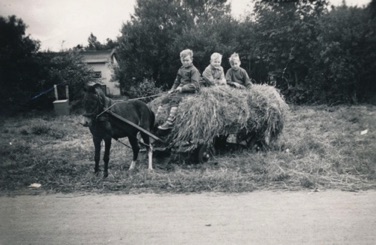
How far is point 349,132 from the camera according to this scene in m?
9.38

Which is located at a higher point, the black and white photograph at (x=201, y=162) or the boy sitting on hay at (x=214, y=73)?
the boy sitting on hay at (x=214, y=73)

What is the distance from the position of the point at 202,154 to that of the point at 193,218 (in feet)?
9.65

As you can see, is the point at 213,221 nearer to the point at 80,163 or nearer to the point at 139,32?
the point at 80,163

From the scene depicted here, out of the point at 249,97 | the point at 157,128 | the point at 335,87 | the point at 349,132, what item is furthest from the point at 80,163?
the point at 335,87

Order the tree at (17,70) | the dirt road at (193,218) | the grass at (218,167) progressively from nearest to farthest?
the dirt road at (193,218)
the grass at (218,167)
the tree at (17,70)

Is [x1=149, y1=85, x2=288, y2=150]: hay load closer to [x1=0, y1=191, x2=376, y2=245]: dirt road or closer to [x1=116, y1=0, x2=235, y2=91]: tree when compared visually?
[x1=0, y1=191, x2=376, y2=245]: dirt road

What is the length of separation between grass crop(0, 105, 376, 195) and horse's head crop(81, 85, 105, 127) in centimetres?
110

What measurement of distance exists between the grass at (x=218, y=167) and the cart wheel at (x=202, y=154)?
14cm

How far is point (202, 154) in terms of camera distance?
6984 millimetres

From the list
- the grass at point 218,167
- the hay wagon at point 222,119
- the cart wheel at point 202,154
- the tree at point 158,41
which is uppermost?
the tree at point 158,41

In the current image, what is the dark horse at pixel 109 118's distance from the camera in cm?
577

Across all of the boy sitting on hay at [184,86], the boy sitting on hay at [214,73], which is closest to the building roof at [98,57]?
the boy sitting on hay at [214,73]

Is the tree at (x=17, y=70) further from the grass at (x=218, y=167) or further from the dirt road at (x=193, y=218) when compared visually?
the dirt road at (x=193, y=218)

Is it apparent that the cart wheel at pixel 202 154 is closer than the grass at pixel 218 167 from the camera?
No
